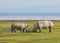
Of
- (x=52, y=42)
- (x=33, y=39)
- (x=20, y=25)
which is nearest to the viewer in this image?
(x=52, y=42)

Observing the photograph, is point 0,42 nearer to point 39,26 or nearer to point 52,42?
point 52,42

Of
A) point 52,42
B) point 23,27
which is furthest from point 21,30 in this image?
point 52,42

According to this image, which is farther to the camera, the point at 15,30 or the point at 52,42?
the point at 15,30

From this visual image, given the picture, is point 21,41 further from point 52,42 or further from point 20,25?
point 20,25

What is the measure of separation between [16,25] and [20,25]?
0.50 meters

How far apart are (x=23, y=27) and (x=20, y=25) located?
0.45 metres

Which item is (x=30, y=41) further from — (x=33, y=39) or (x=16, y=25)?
(x=16, y=25)

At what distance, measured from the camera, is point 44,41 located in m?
27.5

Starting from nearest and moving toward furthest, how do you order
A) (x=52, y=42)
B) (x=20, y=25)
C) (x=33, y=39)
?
1. (x=52, y=42)
2. (x=33, y=39)
3. (x=20, y=25)

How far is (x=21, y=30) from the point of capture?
36.5 meters

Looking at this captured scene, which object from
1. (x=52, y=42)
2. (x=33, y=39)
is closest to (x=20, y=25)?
(x=33, y=39)

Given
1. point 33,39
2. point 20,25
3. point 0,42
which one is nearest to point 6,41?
point 0,42

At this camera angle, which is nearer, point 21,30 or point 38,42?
point 38,42

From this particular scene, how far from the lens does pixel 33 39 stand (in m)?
29.1
